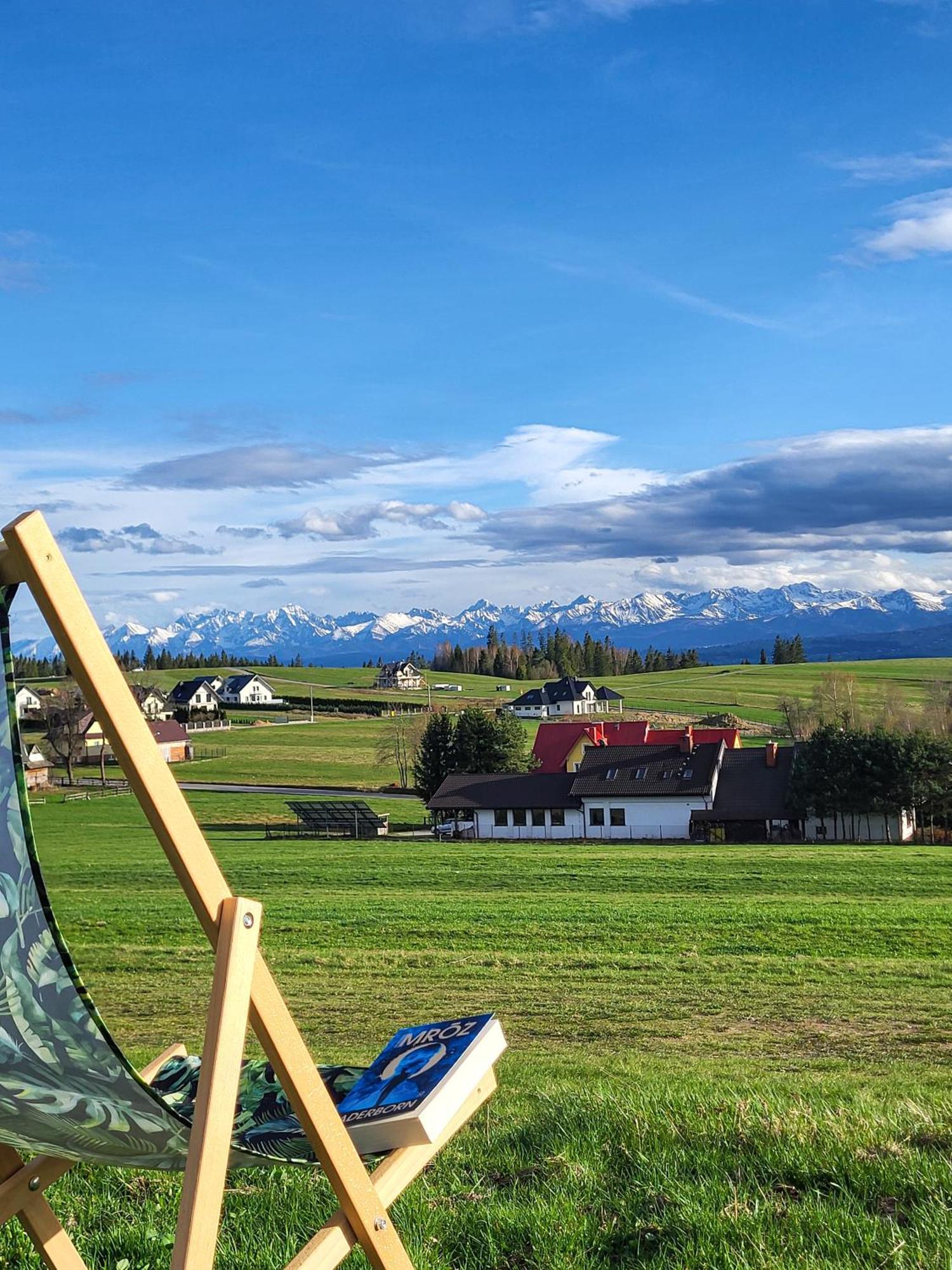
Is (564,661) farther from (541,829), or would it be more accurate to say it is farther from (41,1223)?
(41,1223)

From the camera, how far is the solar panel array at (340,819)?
46188 mm

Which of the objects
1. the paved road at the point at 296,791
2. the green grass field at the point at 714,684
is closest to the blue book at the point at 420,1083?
the paved road at the point at 296,791

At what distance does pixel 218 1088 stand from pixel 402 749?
6466 cm

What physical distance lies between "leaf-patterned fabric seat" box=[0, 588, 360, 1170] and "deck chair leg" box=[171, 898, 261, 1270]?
0.17m

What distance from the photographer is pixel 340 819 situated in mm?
46250

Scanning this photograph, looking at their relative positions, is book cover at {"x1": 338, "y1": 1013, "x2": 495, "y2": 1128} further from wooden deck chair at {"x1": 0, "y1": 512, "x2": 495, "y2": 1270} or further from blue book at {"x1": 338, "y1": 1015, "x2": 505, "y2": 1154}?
wooden deck chair at {"x1": 0, "y1": 512, "x2": 495, "y2": 1270}

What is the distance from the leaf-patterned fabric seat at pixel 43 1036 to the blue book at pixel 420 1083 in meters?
0.41

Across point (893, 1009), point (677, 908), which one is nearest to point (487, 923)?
point (677, 908)

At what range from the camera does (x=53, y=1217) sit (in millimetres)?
2629

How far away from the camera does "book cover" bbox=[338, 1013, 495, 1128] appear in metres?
2.38

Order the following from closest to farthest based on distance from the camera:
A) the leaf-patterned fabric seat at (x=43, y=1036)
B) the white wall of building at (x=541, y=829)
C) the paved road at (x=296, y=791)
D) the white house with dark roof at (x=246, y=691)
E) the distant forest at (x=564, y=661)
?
the leaf-patterned fabric seat at (x=43, y=1036) → the white wall of building at (x=541, y=829) → the paved road at (x=296, y=791) → the white house with dark roof at (x=246, y=691) → the distant forest at (x=564, y=661)

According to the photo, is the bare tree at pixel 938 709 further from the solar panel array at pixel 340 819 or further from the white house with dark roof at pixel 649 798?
A: the solar panel array at pixel 340 819

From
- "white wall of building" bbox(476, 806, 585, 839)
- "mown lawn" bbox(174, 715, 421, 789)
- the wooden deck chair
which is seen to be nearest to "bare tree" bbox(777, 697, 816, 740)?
"mown lawn" bbox(174, 715, 421, 789)

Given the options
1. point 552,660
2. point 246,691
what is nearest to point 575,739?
point 246,691
